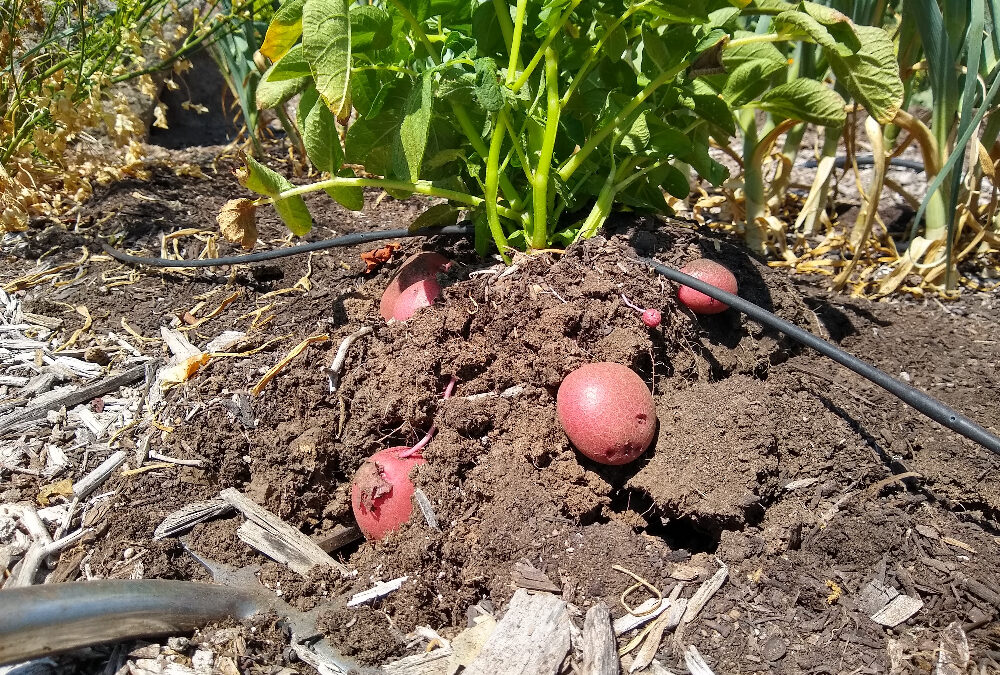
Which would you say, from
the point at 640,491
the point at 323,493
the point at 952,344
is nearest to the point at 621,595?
the point at 640,491

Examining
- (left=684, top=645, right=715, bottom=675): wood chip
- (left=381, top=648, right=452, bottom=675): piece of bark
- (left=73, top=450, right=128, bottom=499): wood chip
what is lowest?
(left=684, top=645, right=715, bottom=675): wood chip

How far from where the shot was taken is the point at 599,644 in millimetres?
1372

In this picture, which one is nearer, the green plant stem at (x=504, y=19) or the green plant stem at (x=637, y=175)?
the green plant stem at (x=504, y=19)

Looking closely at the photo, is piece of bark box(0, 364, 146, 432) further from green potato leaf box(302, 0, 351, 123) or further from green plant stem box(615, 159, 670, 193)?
green plant stem box(615, 159, 670, 193)

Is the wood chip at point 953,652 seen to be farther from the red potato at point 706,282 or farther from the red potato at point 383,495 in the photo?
the red potato at point 383,495

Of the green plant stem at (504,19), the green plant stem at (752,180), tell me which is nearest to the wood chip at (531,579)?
the green plant stem at (504,19)

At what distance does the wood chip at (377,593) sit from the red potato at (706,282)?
1.09m

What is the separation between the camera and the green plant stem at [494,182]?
185cm

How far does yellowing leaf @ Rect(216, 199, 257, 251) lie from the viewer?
200 centimetres

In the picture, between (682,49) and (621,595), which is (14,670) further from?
(682,49)

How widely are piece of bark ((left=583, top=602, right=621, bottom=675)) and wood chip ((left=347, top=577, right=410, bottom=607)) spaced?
0.42 meters

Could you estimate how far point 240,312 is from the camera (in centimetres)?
251

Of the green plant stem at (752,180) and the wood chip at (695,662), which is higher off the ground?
the green plant stem at (752,180)

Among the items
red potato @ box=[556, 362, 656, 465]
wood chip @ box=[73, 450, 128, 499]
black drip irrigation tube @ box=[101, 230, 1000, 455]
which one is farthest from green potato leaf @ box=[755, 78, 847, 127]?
wood chip @ box=[73, 450, 128, 499]
